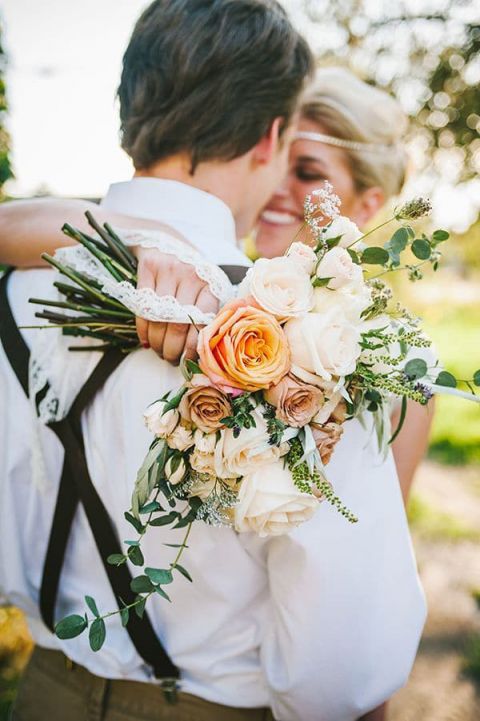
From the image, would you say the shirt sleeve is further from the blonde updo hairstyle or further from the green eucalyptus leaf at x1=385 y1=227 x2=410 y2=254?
the blonde updo hairstyle

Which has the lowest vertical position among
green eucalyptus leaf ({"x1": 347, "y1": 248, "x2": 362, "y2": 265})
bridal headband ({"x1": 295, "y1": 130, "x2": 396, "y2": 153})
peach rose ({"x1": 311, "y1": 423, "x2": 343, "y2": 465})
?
peach rose ({"x1": 311, "y1": 423, "x2": 343, "y2": 465})

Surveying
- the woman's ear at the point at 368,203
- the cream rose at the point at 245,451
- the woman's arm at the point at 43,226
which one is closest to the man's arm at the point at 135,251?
the woman's arm at the point at 43,226

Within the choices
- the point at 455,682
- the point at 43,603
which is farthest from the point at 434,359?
the point at 455,682

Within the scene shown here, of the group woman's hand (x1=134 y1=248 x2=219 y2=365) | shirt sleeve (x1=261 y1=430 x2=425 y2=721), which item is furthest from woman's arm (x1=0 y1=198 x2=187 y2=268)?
shirt sleeve (x1=261 y1=430 x2=425 y2=721)

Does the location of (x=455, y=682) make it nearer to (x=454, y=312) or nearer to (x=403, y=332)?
(x=403, y=332)

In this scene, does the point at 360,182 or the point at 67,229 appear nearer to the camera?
the point at 67,229

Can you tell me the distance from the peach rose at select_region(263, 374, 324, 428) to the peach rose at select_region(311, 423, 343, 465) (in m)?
0.05

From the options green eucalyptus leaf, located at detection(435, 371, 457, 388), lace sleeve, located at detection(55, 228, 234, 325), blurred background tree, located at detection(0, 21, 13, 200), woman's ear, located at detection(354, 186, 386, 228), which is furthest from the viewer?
woman's ear, located at detection(354, 186, 386, 228)

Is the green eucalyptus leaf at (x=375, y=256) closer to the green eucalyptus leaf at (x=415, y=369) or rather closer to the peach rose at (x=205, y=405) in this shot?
the green eucalyptus leaf at (x=415, y=369)

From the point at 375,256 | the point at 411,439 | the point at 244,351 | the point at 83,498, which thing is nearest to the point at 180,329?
the point at 244,351

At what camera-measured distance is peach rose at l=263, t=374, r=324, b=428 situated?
1156 mm

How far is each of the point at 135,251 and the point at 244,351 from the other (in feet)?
1.64

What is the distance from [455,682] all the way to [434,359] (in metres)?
3.42

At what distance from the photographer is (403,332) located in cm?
123
